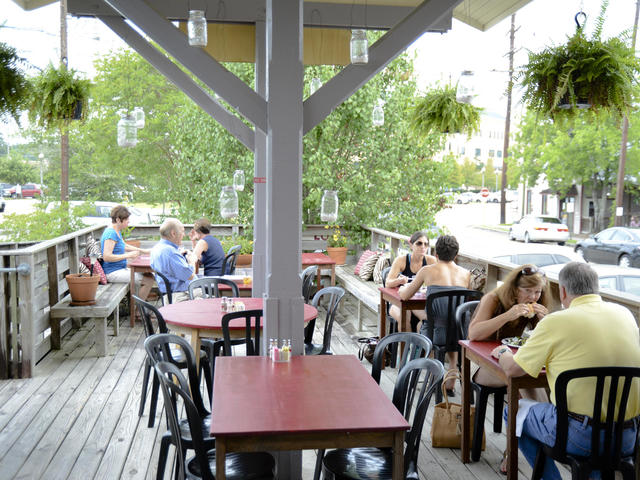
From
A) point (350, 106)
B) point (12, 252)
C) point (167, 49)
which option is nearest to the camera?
point (167, 49)

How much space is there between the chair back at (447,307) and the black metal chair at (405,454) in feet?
6.14

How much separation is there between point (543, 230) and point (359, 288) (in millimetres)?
18846

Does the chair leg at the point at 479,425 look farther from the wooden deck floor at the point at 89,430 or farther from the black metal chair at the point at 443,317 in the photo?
the black metal chair at the point at 443,317

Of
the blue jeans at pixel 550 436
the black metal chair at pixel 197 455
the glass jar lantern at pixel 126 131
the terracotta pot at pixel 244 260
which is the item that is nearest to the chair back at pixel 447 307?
the blue jeans at pixel 550 436

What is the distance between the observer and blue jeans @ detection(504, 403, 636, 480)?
2.92 meters

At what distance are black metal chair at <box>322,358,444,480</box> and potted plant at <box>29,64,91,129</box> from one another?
4109 mm

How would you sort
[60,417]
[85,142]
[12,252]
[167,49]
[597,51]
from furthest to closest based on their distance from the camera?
[85,142]
[12,252]
[60,417]
[597,51]
[167,49]

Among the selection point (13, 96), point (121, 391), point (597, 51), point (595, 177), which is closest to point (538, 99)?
point (597, 51)

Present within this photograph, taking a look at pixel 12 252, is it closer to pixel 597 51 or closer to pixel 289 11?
pixel 289 11

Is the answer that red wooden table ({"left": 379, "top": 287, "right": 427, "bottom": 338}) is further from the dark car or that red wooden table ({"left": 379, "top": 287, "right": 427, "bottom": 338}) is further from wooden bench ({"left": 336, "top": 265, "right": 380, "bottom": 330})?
the dark car

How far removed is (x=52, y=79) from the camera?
5641 mm

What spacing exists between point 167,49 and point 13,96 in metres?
1.43

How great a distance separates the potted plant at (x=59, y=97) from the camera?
5.61m

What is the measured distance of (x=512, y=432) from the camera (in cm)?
345
